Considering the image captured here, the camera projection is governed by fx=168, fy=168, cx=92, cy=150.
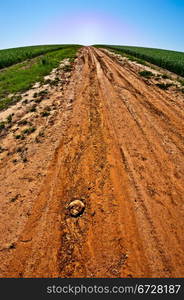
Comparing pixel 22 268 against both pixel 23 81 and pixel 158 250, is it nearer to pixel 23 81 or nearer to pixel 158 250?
pixel 158 250

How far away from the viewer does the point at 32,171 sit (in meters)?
4.23

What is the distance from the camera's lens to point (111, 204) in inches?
129

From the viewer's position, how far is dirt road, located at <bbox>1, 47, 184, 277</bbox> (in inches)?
98.2

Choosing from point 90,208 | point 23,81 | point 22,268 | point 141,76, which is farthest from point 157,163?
point 23,81

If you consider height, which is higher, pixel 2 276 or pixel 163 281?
pixel 163 281

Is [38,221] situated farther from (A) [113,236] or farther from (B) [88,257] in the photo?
(A) [113,236]

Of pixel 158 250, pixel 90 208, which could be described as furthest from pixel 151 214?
pixel 90 208

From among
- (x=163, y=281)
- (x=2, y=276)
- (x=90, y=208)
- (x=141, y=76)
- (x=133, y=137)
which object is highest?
(x=141, y=76)

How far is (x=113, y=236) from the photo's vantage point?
2.79m

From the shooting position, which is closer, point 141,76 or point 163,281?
point 163,281

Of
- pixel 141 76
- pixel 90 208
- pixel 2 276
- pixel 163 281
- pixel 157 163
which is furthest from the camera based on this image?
pixel 141 76

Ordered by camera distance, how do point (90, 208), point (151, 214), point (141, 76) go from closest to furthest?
point (151, 214)
point (90, 208)
point (141, 76)

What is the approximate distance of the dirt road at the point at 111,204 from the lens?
2.49m

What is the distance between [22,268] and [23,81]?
10.8 metres
